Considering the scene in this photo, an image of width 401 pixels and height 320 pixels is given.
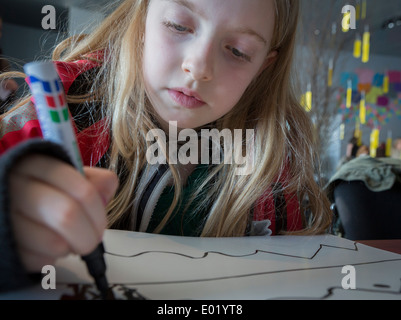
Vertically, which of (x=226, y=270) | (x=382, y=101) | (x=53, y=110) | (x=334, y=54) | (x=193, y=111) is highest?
(x=382, y=101)

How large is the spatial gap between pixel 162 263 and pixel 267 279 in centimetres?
10

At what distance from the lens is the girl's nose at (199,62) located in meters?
0.54

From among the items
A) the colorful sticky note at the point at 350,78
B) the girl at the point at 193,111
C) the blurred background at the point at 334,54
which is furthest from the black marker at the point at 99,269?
the colorful sticky note at the point at 350,78

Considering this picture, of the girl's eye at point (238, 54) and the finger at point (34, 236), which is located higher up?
the girl's eye at point (238, 54)

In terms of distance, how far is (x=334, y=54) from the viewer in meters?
2.21

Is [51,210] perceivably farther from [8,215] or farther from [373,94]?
[373,94]

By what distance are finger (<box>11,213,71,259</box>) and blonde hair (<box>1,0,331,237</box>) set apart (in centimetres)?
35

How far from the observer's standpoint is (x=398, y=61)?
16.2 feet

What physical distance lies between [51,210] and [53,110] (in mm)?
70

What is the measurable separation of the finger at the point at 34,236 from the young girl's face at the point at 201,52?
0.35 m

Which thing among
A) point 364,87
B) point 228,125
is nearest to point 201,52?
point 228,125

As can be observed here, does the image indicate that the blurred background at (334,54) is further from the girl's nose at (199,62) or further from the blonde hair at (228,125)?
the girl's nose at (199,62)

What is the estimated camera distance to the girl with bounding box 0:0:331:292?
0.57 m
